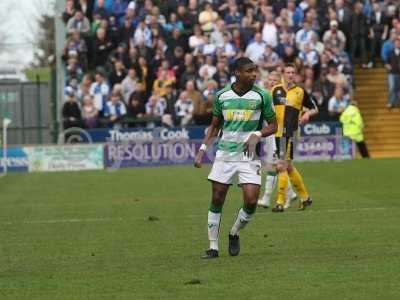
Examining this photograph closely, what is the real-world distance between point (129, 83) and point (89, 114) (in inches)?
58.5

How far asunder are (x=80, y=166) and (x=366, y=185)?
11.5 metres

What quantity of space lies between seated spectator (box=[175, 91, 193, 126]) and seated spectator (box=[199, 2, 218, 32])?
114 inches

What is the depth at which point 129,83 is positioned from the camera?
1350 inches

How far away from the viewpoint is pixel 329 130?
34.3 meters

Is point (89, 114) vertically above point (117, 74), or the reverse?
point (117, 74)

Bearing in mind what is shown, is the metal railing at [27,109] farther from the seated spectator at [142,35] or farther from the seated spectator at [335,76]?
the seated spectator at [335,76]

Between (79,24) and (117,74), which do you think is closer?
(117,74)

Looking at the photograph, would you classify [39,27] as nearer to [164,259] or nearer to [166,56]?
[166,56]

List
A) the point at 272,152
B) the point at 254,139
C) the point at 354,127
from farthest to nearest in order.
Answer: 1. the point at 354,127
2. the point at 272,152
3. the point at 254,139

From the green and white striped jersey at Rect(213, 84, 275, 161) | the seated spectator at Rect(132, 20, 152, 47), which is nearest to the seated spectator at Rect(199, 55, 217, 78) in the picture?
the seated spectator at Rect(132, 20, 152, 47)

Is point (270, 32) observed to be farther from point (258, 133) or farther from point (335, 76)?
point (258, 133)

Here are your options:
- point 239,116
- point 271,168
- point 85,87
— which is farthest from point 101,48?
point 239,116

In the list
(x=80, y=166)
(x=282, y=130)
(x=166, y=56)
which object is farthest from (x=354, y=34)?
(x=282, y=130)

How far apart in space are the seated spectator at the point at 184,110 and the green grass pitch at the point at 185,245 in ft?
30.1
